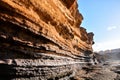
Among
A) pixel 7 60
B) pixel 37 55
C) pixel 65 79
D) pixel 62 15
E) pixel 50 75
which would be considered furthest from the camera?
pixel 62 15

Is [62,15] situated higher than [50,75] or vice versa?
[62,15]

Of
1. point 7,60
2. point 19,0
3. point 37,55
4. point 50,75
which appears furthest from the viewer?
point 50,75

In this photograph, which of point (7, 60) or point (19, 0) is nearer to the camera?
point (7, 60)

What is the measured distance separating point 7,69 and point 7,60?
14.6 inches

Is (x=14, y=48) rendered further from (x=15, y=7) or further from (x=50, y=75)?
(x=50, y=75)

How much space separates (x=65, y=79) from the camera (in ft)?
44.4

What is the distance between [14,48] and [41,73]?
81.6 inches

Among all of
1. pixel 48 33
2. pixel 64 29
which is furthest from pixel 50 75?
pixel 64 29

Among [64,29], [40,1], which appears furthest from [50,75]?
[64,29]

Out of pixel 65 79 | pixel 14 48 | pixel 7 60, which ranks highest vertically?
pixel 14 48

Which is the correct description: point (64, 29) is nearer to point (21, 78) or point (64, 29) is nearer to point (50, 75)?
point (50, 75)

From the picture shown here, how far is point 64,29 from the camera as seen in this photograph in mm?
15820

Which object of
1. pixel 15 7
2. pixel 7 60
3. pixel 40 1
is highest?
pixel 40 1

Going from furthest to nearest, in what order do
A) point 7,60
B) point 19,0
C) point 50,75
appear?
point 50,75 < point 19,0 < point 7,60
